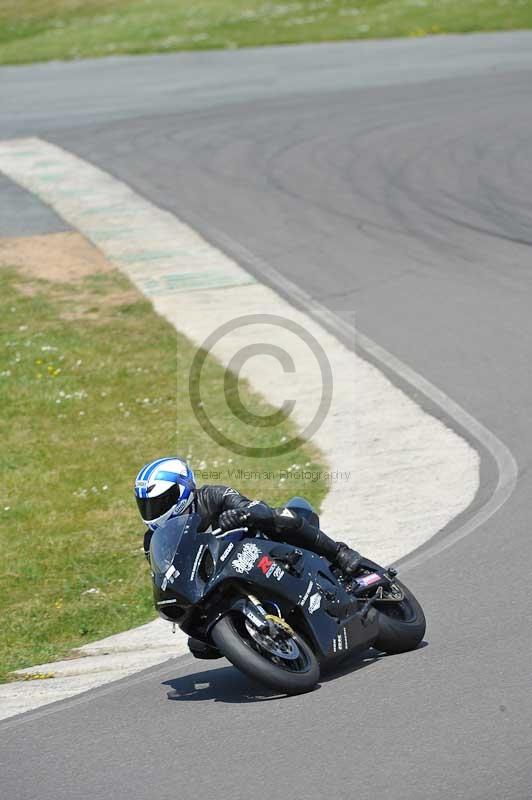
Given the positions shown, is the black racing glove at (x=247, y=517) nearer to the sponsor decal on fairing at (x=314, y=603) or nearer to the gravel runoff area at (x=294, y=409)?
the sponsor decal on fairing at (x=314, y=603)

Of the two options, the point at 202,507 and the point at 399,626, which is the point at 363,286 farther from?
the point at 202,507

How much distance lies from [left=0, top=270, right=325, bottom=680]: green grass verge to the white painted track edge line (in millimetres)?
1616

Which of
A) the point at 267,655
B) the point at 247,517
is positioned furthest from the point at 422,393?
the point at 267,655

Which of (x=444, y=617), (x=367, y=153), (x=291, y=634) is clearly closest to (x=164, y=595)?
(x=291, y=634)

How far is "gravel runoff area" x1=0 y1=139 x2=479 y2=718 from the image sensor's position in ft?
28.8

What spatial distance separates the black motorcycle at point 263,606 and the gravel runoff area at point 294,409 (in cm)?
150

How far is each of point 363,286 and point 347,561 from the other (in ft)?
31.3

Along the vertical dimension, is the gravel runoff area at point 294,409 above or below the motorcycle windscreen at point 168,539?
below

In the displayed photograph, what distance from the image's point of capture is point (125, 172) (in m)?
24.0

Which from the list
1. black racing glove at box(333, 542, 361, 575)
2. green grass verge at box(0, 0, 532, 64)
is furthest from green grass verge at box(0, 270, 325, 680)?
green grass verge at box(0, 0, 532, 64)

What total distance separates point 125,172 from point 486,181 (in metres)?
7.29

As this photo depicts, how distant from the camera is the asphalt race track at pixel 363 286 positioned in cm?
617

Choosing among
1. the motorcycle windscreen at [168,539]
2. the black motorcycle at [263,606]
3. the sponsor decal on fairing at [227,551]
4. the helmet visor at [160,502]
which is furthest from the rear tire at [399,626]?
the helmet visor at [160,502]

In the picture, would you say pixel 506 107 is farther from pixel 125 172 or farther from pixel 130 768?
pixel 130 768
